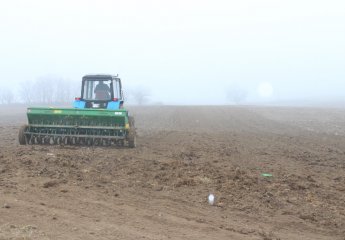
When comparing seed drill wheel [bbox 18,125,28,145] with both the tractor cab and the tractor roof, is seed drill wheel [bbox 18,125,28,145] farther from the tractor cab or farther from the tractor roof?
the tractor roof

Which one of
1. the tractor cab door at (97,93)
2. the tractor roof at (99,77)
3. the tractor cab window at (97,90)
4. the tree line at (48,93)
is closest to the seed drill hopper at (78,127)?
the tractor cab door at (97,93)

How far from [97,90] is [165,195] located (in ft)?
26.7

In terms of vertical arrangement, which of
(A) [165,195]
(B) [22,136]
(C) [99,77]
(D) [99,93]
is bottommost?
(A) [165,195]

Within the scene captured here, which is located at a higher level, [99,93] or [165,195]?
[99,93]

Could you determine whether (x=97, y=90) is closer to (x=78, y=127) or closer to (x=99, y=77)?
(x=99, y=77)

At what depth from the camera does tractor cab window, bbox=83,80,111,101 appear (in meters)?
14.6

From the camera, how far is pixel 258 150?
13.4 meters

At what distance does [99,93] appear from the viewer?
14.7m

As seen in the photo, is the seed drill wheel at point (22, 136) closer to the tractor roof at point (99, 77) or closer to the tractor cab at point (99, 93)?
the tractor cab at point (99, 93)

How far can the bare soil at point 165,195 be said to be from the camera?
5484mm

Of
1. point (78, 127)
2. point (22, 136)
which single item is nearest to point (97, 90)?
point (78, 127)


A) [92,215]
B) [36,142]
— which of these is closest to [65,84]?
[36,142]

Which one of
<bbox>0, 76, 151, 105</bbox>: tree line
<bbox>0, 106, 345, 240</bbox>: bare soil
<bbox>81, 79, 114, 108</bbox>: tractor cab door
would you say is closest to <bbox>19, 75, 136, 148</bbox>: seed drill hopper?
<bbox>0, 106, 345, 240</bbox>: bare soil

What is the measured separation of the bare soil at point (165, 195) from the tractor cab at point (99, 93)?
280 cm
